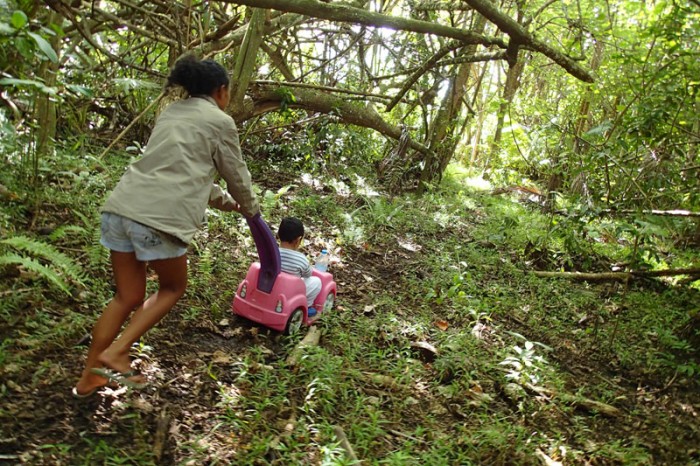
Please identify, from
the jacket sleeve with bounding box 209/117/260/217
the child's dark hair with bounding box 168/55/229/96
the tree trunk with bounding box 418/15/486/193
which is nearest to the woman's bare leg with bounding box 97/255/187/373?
the jacket sleeve with bounding box 209/117/260/217

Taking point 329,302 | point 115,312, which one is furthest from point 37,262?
point 329,302

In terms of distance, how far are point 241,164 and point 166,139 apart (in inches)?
18.1

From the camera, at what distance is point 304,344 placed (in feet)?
13.0

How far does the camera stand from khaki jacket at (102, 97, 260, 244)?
273 centimetres

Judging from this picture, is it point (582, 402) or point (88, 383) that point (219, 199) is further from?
point (582, 402)

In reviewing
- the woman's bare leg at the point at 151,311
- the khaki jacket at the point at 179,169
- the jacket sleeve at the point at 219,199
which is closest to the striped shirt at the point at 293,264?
the jacket sleeve at the point at 219,199

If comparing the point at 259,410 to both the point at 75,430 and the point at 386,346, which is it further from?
the point at 386,346

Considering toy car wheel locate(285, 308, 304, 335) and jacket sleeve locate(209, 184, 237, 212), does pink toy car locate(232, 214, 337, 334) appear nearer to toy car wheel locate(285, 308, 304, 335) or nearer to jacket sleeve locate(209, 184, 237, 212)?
toy car wheel locate(285, 308, 304, 335)

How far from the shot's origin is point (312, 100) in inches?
343

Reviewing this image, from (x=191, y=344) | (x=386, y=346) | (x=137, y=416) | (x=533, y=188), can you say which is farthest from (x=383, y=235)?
(x=533, y=188)

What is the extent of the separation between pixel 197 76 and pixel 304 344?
2129 millimetres

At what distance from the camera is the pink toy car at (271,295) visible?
3.95 metres

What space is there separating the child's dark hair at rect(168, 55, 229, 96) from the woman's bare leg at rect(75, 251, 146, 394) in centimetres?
104

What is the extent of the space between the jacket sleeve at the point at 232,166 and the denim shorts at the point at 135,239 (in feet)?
1.66
